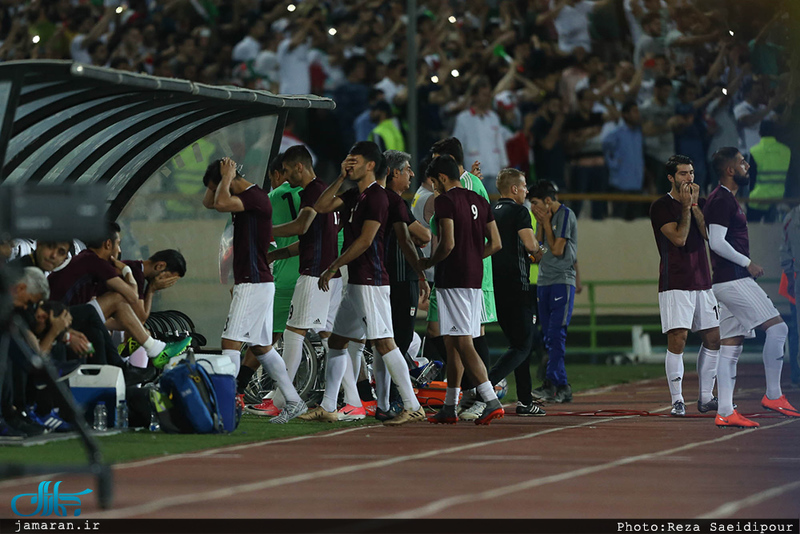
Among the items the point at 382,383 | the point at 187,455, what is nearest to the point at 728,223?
the point at 382,383

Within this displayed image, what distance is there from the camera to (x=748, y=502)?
24.9ft

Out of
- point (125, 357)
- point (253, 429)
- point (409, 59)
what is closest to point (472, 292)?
point (253, 429)

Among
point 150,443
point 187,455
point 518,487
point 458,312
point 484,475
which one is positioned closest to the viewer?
point 518,487

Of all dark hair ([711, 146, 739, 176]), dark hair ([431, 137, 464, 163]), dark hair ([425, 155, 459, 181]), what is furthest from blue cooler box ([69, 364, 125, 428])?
dark hair ([711, 146, 739, 176])

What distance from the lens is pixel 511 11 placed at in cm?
2247

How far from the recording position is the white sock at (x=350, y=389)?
491 inches

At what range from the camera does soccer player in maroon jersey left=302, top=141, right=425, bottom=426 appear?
11.8 m

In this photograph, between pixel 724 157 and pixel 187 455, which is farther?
pixel 724 157

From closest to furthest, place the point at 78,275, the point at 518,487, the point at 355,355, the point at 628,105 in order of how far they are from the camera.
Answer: the point at 518,487 < the point at 78,275 < the point at 355,355 < the point at 628,105

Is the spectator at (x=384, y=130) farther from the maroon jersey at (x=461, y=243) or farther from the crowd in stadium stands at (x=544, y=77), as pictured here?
the maroon jersey at (x=461, y=243)

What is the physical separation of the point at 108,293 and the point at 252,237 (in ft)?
4.33

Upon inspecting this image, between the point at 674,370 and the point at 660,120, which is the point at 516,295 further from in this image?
the point at 660,120

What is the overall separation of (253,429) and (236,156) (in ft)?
11.0
